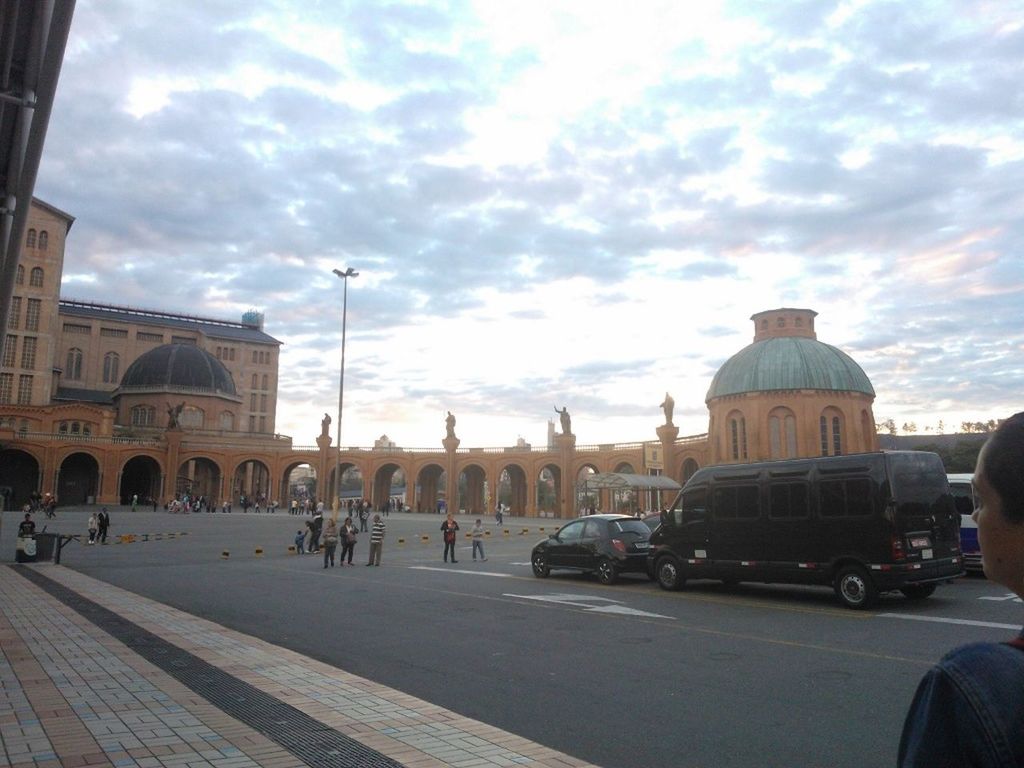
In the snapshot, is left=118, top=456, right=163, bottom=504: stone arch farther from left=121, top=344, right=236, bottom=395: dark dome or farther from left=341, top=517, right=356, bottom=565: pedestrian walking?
left=341, top=517, right=356, bottom=565: pedestrian walking

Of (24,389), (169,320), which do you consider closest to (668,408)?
(24,389)

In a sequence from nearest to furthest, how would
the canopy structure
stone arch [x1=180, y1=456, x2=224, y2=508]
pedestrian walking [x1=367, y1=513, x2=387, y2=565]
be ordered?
pedestrian walking [x1=367, y1=513, x2=387, y2=565] → the canopy structure → stone arch [x1=180, y1=456, x2=224, y2=508]

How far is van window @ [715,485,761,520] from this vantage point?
15.7m

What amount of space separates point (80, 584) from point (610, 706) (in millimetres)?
14507

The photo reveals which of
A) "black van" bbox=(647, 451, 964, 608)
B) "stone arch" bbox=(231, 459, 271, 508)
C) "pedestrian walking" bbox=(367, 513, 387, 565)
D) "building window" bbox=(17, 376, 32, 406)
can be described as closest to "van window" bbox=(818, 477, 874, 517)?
"black van" bbox=(647, 451, 964, 608)

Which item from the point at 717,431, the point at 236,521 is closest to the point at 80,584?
the point at 236,521

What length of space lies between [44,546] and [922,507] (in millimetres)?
22893

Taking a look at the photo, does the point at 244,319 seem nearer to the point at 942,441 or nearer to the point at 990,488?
the point at 942,441

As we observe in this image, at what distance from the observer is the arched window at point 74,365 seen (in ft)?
306

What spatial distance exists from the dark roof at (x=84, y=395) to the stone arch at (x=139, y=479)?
11420mm

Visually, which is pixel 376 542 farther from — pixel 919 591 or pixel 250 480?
pixel 250 480

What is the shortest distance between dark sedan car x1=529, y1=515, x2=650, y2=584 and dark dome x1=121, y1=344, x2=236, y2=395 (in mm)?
71434

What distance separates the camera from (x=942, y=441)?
307 feet

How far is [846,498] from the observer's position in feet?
46.5
